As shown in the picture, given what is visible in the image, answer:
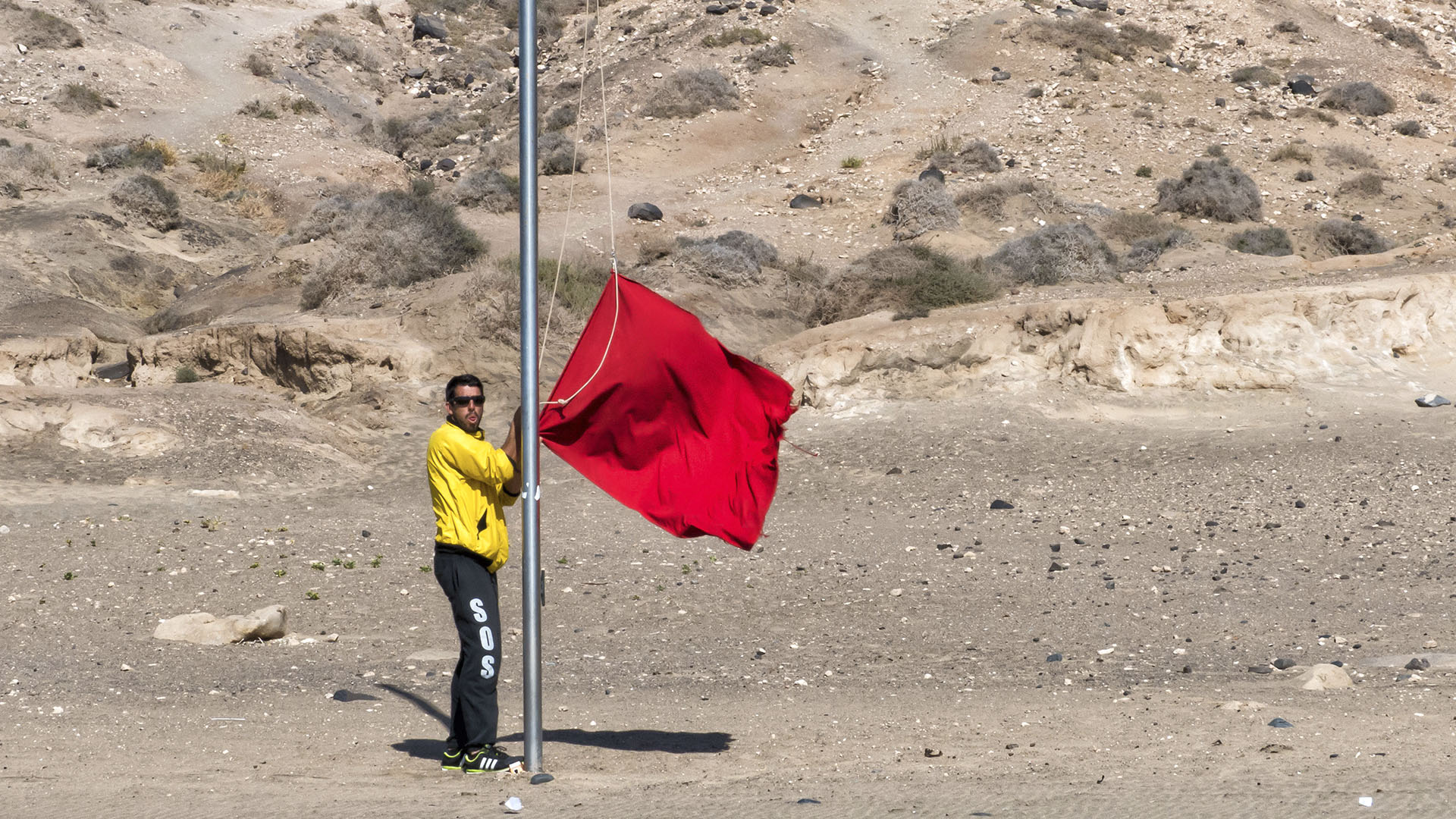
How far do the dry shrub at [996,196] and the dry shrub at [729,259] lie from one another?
15.0 feet

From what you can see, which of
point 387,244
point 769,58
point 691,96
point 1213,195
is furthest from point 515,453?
point 769,58

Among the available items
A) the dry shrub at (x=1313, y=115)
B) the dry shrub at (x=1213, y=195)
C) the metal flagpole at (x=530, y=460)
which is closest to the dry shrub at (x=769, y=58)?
the dry shrub at (x=1213, y=195)

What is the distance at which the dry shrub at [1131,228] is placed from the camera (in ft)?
76.9

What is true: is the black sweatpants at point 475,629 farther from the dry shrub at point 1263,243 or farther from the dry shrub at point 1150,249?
the dry shrub at point 1263,243

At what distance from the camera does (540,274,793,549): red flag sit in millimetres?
5766

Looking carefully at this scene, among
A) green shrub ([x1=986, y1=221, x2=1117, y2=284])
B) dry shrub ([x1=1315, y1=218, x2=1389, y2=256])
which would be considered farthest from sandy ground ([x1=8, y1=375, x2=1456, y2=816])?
dry shrub ([x1=1315, y1=218, x2=1389, y2=256])

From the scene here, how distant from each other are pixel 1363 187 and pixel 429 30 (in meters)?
34.2

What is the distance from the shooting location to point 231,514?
12.2 metres

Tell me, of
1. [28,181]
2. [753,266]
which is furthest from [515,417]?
[28,181]

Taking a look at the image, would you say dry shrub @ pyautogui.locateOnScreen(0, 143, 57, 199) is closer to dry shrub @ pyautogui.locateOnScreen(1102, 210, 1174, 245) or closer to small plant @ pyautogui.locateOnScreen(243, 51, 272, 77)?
small plant @ pyautogui.locateOnScreen(243, 51, 272, 77)

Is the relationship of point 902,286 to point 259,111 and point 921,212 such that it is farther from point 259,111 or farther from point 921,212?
point 259,111

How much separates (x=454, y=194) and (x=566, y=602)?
18.8m

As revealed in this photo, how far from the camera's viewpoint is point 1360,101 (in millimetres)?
31922

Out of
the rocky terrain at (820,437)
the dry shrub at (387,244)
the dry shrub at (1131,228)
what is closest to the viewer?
the rocky terrain at (820,437)
